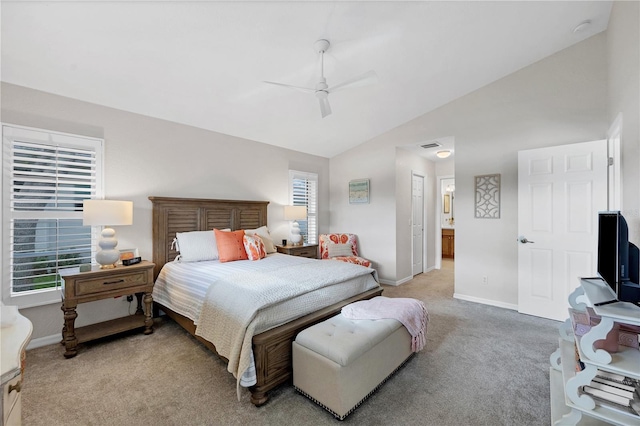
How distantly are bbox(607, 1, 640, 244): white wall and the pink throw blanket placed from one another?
1.62m

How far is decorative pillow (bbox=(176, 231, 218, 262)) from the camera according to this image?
3334mm

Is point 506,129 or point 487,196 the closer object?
point 506,129

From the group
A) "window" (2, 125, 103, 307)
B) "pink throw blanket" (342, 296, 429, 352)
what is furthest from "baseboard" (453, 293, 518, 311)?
"window" (2, 125, 103, 307)

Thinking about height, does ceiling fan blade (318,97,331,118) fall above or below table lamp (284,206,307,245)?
above

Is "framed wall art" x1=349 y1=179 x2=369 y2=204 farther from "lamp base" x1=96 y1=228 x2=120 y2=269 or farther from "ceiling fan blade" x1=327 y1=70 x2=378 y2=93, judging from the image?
"lamp base" x1=96 y1=228 x2=120 y2=269

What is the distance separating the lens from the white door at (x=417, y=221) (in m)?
5.59

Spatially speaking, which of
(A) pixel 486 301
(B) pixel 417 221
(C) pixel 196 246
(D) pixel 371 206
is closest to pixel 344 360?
(C) pixel 196 246

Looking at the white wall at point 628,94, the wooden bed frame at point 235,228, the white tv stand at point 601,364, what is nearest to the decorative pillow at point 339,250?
the wooden bed frame at point 235,228

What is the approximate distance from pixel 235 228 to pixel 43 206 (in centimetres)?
210

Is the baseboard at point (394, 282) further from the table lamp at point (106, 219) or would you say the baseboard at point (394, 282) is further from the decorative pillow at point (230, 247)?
the table lamp at point (106, 219)

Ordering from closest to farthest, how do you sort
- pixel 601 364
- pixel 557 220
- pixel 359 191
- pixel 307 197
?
1. pixel 601 364
2. pixel 557 220
3. pixel 359 191
4. pixel 307 197

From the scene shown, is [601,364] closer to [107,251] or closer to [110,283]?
[110,283]

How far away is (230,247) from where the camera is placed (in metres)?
3.42

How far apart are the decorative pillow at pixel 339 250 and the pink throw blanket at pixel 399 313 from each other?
2549mm
